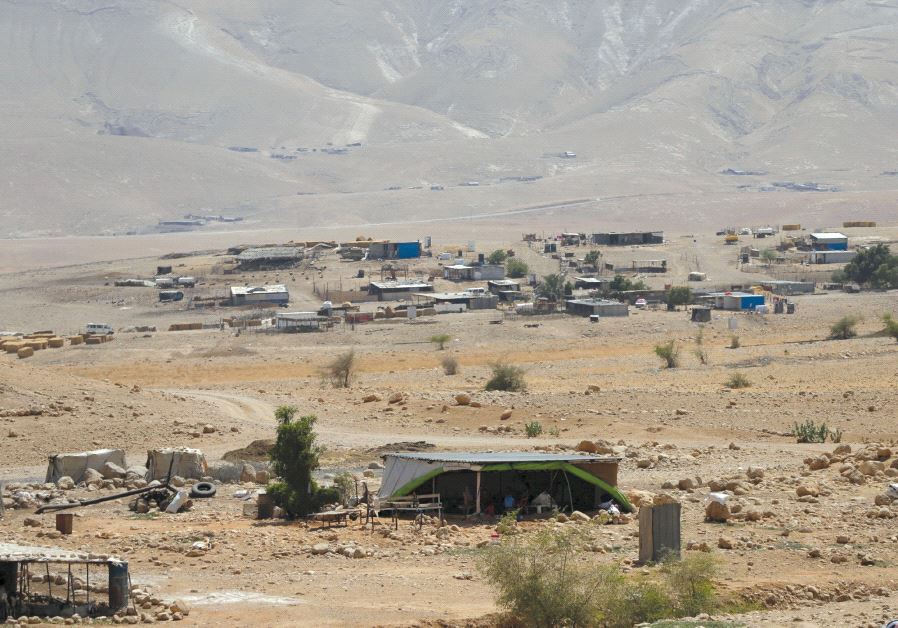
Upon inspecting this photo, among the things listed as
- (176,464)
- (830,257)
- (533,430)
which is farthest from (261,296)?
(176,464)

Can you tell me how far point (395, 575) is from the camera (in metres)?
18.6

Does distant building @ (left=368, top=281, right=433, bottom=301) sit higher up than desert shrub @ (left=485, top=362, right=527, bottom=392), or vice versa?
distant building @ (left=368, top=281, right=433, bottom=301)

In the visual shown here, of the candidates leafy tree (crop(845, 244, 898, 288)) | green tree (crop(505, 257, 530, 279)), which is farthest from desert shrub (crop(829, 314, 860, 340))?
green tree (crop(505, 257, 530, 279))

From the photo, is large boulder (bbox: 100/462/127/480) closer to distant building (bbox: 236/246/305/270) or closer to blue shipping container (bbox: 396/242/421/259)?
distant building (bbox: 236/246/305/270)

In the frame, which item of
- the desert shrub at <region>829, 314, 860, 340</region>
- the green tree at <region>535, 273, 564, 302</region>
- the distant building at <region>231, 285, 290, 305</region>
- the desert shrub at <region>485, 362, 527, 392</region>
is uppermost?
the green tree at <region>535, 273, 564, 302</region>

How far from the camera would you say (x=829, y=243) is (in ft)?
376

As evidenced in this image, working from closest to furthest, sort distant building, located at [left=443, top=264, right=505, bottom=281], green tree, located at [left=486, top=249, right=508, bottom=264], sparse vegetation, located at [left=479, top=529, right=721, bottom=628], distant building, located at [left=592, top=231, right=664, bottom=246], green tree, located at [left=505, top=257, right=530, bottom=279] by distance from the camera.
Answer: sparse vegetation, located at [left=479, top=529, right=721, bottom=628] → distant building, located at [left=443, top=264, right=505, bottom=281] → green tree, located at [left=505, top=257, right=530, bottom=279] → green tree, located at [left=486, top=249, right=508, bottom=264] → distant building, located at [left=592, top=231, right=664, bottom=246]

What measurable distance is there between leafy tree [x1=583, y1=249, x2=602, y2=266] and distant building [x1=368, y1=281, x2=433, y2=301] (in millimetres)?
15994

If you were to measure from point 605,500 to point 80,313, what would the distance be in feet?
249

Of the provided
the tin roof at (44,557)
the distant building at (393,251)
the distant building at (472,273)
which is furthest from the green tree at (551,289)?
the tin roof at (44,557)

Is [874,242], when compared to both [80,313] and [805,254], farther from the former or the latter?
[80,313]

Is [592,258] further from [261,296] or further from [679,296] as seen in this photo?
[261,296]

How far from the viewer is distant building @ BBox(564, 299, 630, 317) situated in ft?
262

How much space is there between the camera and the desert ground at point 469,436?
59.0ft
